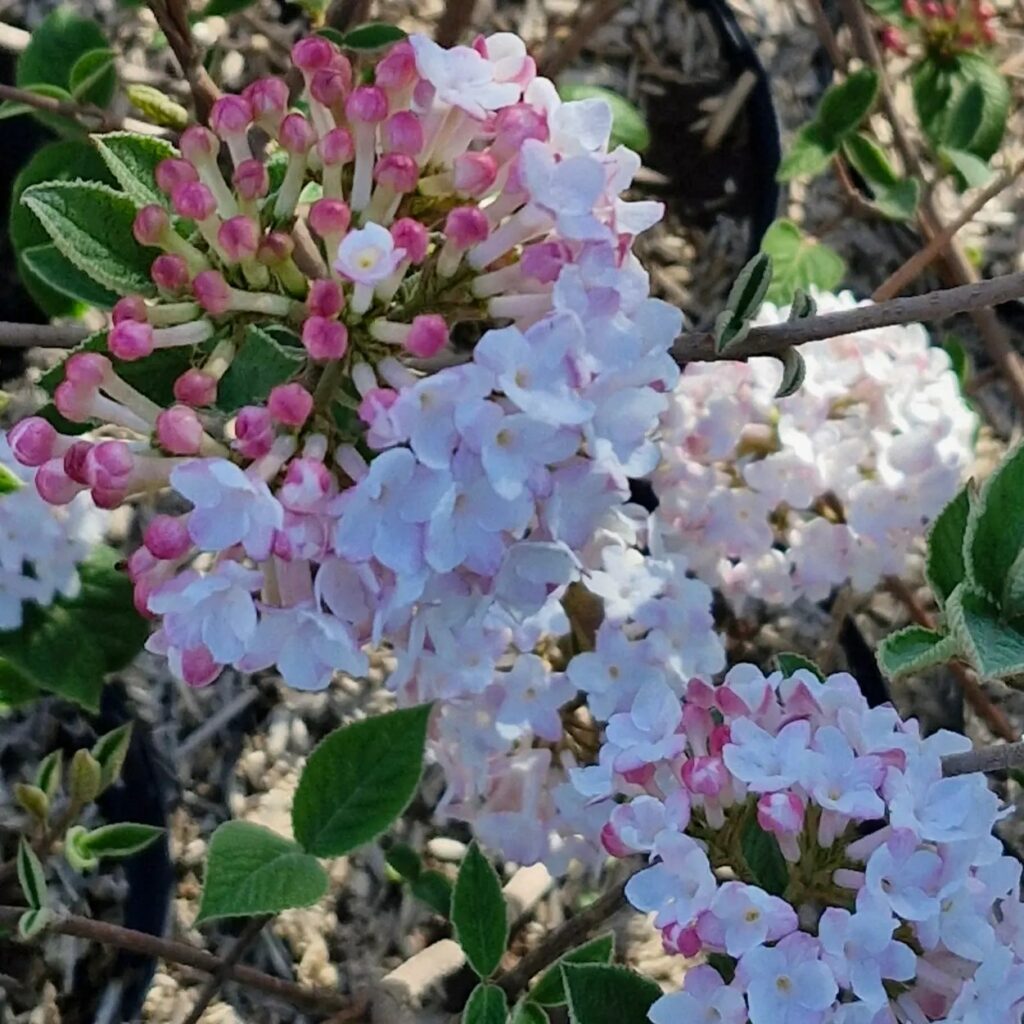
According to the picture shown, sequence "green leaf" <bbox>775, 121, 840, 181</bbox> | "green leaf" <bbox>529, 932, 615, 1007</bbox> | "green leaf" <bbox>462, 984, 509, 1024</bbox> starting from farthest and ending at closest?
"green leaf" <bbox>775, 121, 840, 181</bbox> < "green leaf" <bbox>529, 932, 615, 1007</bbox> < "green leaf" <bbox>462, 984, 509, 1024</bbox>

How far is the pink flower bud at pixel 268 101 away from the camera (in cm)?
84

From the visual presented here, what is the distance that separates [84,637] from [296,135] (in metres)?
0.54

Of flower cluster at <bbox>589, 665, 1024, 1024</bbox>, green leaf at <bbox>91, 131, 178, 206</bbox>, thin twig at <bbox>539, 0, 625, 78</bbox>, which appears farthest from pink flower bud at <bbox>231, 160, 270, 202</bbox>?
thin twig at <bbox>539, 0, 625, 78</bbox>

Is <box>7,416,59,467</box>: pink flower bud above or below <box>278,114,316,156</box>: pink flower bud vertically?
below

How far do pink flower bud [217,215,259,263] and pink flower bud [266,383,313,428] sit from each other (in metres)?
0.09

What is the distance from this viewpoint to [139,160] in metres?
0.91

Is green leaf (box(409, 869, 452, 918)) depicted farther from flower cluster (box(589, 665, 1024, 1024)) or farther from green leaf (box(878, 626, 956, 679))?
green leaf (box(878, 626, 956, 679))

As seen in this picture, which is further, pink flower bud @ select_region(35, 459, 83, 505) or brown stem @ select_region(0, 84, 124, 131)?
brown stem @ select_region(0, 84, 124, 131)

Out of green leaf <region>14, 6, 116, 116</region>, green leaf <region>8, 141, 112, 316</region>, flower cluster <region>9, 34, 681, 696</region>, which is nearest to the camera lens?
flower cluster <region>9, 34, 681, 696</region>

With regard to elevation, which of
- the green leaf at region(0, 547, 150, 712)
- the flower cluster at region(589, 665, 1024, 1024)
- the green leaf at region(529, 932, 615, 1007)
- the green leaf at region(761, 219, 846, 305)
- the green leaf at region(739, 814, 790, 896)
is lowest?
the green leaf at region(529, 932, 615, 1007)

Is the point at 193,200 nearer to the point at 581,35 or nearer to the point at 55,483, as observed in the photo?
the point at 55,483

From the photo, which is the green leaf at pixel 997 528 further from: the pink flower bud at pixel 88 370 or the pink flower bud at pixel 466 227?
the pink flower bud at pixel 88 370

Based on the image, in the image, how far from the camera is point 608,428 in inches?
30.0

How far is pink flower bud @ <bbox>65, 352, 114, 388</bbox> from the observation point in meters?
0.75
